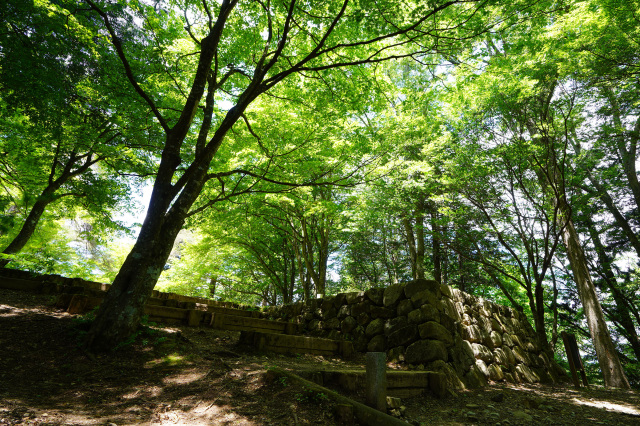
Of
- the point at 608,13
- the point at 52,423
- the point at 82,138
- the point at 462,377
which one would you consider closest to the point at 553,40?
the point at 608,13

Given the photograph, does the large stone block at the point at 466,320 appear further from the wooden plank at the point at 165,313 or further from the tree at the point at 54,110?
the tree at the point at 54,110

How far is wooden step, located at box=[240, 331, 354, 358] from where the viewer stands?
15.6 ft

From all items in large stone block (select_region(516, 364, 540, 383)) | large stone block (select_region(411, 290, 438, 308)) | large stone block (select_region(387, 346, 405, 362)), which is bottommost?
large stone block (select_region(516, 364, 540, 383))

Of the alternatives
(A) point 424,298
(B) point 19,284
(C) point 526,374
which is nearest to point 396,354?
(A) point 424,298

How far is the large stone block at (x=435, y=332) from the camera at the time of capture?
5.34 metres

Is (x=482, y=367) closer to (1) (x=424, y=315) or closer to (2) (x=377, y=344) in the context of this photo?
(1) (x=424, y=315)

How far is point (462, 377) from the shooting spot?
5156mm

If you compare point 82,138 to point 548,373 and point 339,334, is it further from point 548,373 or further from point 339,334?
point 548,373

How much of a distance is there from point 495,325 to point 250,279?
1085 centimetres

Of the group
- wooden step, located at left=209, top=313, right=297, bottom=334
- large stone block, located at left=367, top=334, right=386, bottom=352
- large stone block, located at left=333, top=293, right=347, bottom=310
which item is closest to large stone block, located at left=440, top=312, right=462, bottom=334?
large stone block, located at left=367, top=334, right=386, bottom=352

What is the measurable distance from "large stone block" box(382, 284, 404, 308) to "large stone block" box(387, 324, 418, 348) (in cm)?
58

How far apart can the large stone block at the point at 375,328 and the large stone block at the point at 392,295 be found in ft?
1.15

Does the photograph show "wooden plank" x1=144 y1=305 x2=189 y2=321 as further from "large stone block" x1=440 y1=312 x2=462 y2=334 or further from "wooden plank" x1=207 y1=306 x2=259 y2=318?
"large stone block" x1=440 y1=312 x2=462 y2=334

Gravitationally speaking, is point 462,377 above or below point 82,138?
below
